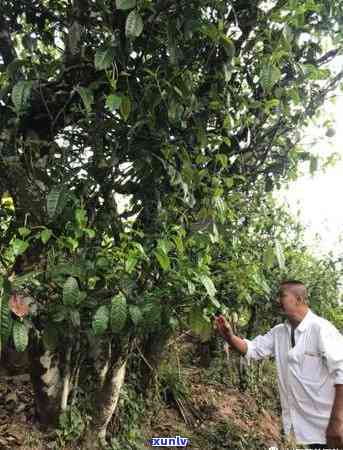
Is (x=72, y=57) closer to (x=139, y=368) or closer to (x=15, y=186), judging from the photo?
(x=15, y=186)

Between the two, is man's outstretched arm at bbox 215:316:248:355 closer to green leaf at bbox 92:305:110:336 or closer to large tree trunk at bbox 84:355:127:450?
large tree trunk at bbox 84:355:127:450

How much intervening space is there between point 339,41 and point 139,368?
8.57 ft

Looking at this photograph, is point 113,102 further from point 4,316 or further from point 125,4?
point 4,316

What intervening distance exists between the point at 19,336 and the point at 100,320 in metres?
0.32

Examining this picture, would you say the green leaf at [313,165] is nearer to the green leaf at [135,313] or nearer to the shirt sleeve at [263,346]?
the shirt sleeve at [263,346]

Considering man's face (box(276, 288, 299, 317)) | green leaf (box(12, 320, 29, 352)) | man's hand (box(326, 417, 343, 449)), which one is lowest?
man's hand (box(326, 417, 343, 449))

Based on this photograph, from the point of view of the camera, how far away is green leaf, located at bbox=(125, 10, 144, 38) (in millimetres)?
1729

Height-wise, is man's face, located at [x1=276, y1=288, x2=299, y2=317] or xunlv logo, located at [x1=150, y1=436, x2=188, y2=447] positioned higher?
man's face, located at [x1=276, y1=288, x2=299, y2=317]

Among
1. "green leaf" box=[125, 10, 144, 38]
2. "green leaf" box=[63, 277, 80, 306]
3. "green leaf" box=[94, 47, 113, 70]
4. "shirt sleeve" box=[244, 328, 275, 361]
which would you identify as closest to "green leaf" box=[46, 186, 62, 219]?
"green leaf" box=[63, 277, 80, 306]

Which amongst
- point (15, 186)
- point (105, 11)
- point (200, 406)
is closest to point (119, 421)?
point (200, 406)

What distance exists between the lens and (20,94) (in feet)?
5.77

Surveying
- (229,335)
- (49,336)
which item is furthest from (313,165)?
(49,336)

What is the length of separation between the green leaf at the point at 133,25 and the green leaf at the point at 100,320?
1.10m

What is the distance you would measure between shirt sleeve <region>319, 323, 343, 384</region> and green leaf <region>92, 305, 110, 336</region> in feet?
4.28
